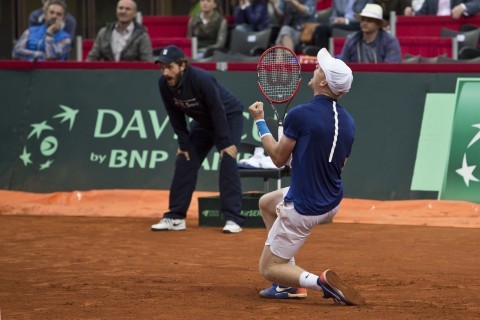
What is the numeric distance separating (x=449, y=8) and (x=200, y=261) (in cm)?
842

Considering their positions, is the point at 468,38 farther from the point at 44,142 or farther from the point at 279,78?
the point at 279,78

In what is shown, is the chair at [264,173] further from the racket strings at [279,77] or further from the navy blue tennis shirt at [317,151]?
the navy blue tennis shirt at [317,151]

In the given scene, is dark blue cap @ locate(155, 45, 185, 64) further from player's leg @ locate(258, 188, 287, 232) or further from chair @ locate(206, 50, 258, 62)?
chair @ locate(206, 50, 258, 62)

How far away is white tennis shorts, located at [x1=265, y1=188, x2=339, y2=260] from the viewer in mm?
8078

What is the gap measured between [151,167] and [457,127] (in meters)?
3.83

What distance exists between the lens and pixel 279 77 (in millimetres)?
9047

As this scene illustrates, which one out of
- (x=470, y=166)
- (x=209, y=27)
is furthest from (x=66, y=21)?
(x=470, y=166)

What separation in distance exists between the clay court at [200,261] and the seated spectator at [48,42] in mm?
2599

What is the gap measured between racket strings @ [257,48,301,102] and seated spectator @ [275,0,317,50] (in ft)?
26.7

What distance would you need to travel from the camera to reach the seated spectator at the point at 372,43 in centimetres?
1465

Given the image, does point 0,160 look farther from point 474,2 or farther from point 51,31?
point 474,2

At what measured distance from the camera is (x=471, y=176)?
43.8 ft

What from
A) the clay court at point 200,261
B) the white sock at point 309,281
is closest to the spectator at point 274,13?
the clay court at point 200,261

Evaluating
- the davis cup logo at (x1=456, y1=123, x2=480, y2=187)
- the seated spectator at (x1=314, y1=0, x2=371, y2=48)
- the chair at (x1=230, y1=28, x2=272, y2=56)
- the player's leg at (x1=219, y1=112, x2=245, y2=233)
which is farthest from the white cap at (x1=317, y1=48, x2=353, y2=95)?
the chair at (x1=230, y1=28, x2=272, y2=56)
